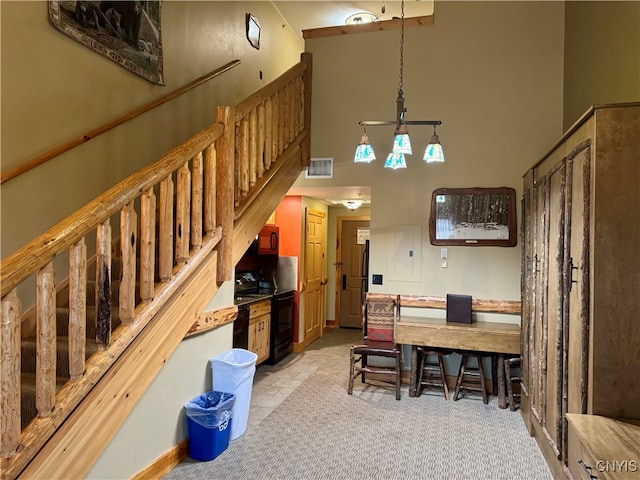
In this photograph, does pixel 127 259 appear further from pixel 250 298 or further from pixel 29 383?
pixel 250 298

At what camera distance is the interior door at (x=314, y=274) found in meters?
5.85

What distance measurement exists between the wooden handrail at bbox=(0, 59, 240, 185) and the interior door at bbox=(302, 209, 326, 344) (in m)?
2.54

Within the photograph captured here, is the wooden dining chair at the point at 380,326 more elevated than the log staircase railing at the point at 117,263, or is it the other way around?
the log staircase railing at the point at 117,263

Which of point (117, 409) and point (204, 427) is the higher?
point (117, 409)

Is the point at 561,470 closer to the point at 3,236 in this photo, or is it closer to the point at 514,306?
the point at 514,306

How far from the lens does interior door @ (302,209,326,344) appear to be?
585cm

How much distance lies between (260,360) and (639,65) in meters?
4.23

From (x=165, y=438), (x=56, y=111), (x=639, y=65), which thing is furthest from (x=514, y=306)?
(x=56, y=111)

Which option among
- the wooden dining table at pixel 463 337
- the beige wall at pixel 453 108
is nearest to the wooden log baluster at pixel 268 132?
the beige wall at pixel 453 108

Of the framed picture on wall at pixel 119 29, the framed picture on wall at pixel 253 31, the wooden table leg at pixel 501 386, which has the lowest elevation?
the wooden table leg at pixel 501 386

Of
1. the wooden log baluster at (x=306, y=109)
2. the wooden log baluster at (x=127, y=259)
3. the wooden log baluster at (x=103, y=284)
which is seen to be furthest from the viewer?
the wooden log baluster at (x=306, y=109)

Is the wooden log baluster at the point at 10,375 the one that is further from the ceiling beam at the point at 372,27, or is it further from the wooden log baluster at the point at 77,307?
the ceiling beam at the point at 372,27

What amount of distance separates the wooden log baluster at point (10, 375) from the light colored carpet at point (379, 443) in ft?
4.58

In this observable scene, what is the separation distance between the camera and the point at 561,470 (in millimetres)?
2223
